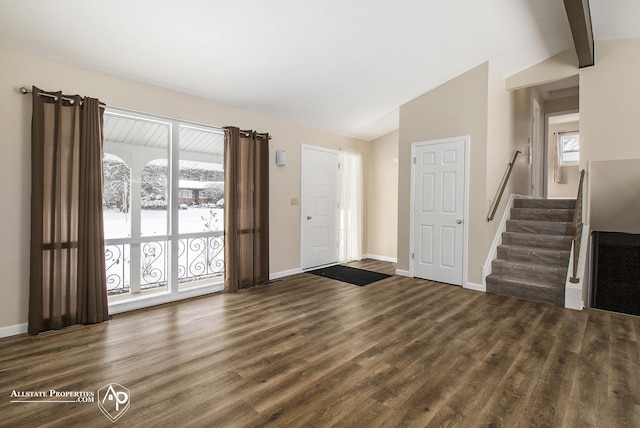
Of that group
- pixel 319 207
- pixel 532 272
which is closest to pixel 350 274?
pixel 319 207

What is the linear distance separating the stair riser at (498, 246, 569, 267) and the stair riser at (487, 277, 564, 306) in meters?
0.53

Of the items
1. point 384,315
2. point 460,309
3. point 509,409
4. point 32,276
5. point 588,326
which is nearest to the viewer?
point 509,409

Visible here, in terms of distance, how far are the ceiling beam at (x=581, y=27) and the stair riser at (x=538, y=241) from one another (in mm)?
2418

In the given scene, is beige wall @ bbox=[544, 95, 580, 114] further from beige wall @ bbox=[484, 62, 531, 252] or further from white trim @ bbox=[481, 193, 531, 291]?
white trim @ bbox=[481, 193, 531, 291]

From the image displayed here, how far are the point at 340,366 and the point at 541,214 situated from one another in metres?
4.44

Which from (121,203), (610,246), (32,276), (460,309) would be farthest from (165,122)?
(610,246)

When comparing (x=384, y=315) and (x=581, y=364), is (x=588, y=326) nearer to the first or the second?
(x=581, y=364)

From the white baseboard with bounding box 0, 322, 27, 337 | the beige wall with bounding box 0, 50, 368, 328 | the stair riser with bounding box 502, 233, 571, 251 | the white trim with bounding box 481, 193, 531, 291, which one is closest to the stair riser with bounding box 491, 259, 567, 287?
the white trim with bounding box 481, 193, 531, 291

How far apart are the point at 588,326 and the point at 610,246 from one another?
213cm

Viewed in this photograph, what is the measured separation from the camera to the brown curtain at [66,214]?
9.17 feet

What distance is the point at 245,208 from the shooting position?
431 centimetres

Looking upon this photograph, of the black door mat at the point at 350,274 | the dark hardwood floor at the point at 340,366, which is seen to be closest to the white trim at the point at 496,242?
the dark hardwood floor at the point at 340,366

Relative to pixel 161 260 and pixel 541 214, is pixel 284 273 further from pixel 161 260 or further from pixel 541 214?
pixel 541 214

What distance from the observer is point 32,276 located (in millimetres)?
2777
